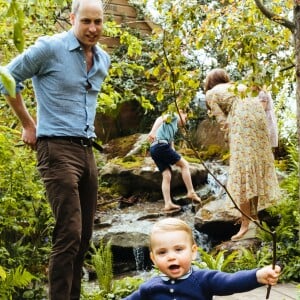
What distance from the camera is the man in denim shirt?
333 centimetres

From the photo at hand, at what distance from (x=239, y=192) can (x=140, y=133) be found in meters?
7.58

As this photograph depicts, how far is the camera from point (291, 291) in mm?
5020

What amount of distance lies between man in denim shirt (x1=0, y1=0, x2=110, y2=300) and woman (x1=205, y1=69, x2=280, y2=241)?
2.98 meters

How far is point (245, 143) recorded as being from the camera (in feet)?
21.4

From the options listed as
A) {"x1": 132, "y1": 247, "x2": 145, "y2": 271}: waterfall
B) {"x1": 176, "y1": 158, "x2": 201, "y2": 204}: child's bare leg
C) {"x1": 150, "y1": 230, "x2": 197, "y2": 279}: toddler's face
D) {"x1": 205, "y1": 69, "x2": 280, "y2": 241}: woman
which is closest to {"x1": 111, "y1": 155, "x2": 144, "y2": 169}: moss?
{"x1": 176, "y1": 158, "x2": 201, "y2": 204}: child's bare leg

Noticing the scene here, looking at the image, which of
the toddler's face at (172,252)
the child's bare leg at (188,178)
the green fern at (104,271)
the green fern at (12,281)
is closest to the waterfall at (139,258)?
the child's bare leg at (188,178)

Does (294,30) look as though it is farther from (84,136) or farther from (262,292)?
(262,292)

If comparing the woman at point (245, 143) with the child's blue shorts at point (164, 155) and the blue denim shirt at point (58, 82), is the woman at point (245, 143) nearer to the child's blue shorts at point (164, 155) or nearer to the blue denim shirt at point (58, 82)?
the child's blue shorts at point (164, 155)

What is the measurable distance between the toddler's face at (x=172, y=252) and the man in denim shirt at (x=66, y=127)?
3.17ft

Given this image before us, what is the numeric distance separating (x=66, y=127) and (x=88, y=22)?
0.64m

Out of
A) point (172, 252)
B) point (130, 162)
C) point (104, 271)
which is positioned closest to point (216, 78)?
point (104, 271)

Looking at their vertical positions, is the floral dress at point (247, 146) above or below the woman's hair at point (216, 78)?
below

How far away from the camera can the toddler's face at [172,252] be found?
2441 millimetres

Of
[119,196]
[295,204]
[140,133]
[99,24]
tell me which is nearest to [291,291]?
[295,204]
